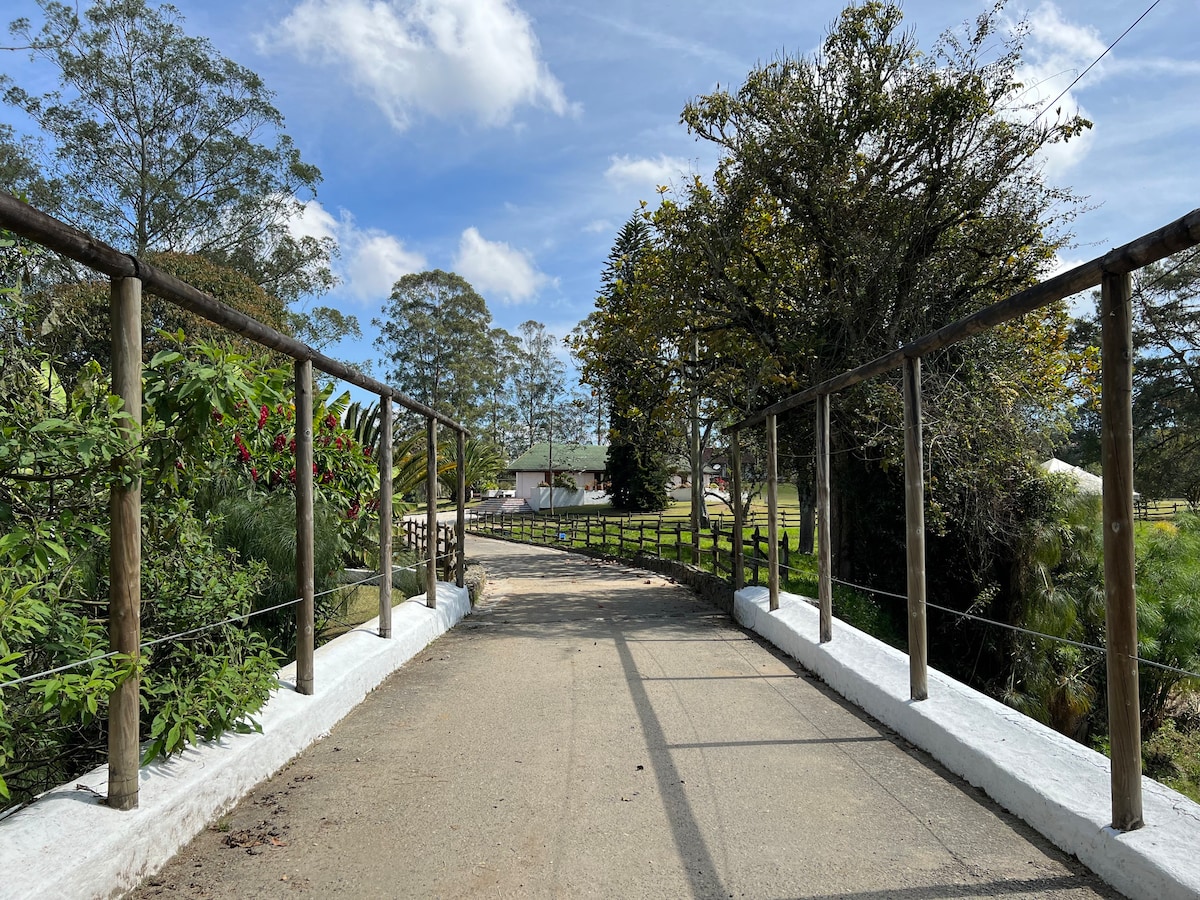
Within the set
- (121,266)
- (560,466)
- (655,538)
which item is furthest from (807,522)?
(560,466)

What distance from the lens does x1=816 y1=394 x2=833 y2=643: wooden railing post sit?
22.1ft

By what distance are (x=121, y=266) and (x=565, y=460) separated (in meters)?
57.7

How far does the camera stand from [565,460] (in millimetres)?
60719

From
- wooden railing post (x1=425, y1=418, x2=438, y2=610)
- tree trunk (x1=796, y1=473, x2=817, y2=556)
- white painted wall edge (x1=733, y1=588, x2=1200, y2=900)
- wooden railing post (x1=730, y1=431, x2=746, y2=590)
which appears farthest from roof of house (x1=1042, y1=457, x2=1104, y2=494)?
wooden railing post (x1=425, y1=418, x2=438, y2=610)

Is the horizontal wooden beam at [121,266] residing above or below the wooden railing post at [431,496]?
above

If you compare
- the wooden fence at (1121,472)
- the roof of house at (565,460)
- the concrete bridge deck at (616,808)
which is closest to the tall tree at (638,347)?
the concrete bridge deck at (616,808)

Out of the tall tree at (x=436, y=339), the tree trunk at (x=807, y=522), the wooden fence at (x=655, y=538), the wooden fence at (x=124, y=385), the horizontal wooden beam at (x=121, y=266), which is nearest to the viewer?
the horizontal wooden beam at (x=121, y=266)

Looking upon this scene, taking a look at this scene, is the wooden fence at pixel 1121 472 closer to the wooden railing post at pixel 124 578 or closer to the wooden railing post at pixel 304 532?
the wooden railing post at pixel 124 578

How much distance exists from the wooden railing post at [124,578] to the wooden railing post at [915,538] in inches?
158

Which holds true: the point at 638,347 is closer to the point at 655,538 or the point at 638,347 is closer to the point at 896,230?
the point at 896,230

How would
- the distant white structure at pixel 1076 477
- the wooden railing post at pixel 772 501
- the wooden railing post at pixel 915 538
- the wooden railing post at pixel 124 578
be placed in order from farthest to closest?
the distant white structure at pixel 1076 477 < the wooden railing post at pixel 772 501 < the wooden railing post at pixel 915 538 < the wooden railing post at pixel 124 578

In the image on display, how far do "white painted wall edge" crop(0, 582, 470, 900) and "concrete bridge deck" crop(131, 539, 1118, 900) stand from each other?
113 mm

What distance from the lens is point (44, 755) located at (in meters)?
3.83

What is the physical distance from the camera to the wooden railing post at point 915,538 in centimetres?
495
